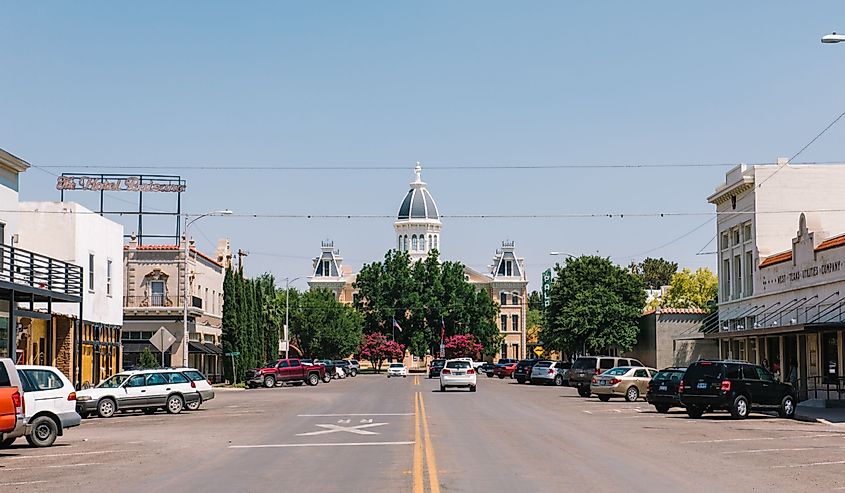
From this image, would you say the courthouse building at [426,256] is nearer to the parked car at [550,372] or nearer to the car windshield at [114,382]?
the parked car at [550,372]

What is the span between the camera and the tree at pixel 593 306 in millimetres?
69750

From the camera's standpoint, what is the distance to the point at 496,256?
156500 mm

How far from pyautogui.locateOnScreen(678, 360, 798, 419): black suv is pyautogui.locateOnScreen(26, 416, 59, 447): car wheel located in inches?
700

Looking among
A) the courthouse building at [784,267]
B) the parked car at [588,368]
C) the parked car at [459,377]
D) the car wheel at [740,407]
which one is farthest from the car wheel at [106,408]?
the courthouse building at [784,267]

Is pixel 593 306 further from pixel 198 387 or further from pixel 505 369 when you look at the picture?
pixel 198 387

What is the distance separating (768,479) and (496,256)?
140146mm

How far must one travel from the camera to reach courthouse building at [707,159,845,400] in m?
44.0

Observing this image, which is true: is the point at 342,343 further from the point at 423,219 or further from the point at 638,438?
the point at 638,438

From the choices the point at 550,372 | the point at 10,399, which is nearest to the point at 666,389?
the point at 10,399

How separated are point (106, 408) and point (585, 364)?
22.7m

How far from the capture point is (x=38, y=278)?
114 feet

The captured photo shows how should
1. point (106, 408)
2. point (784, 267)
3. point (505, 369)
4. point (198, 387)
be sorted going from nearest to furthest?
point (106, 408)
point (198, 387)
point (784, 267)
point (505, 369)

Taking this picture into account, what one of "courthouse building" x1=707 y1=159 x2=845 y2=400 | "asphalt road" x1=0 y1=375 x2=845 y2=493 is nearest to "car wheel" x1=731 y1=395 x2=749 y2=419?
"asphalt road" x1=0 y1=375 x2=845 y2=493

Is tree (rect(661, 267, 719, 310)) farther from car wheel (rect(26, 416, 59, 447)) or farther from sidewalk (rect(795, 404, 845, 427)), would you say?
car wheel (rect(26, 416, 59, 447))
